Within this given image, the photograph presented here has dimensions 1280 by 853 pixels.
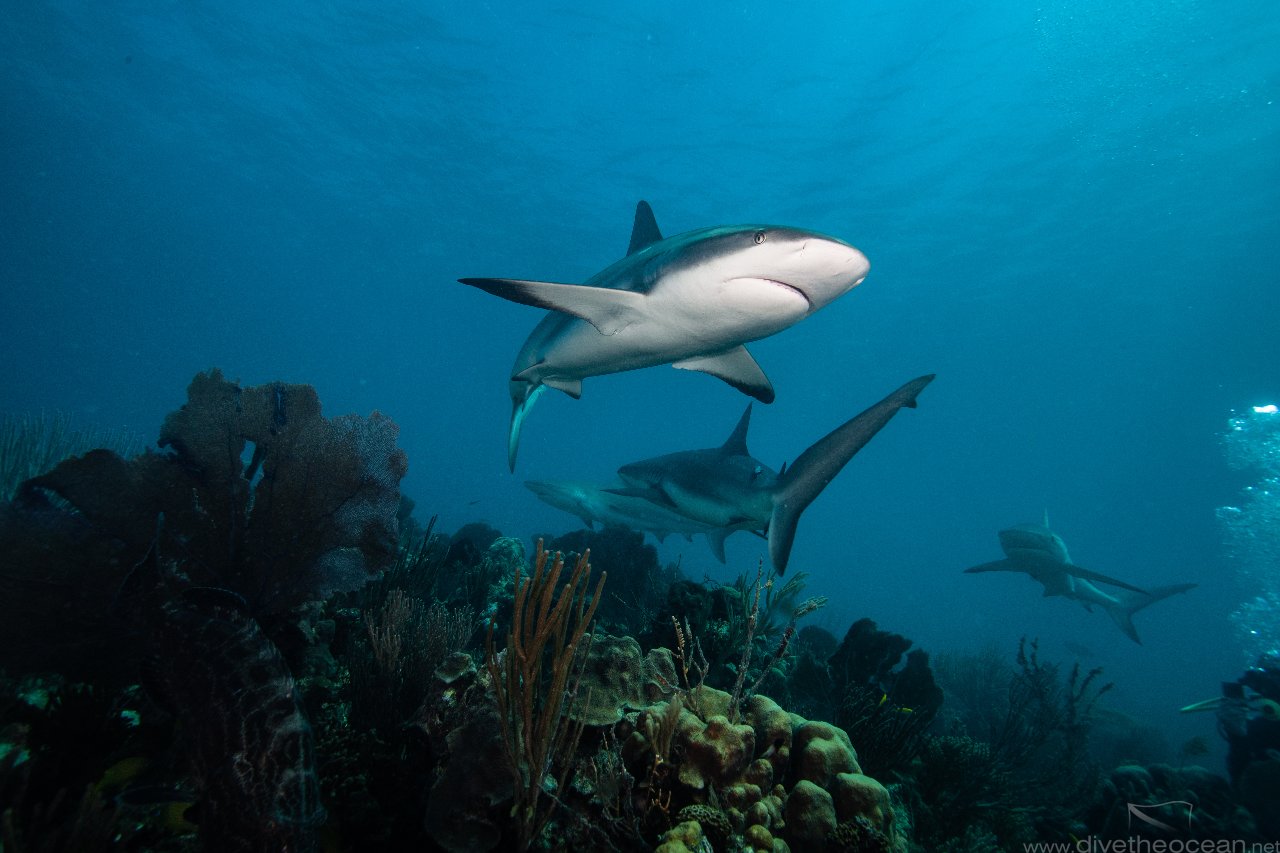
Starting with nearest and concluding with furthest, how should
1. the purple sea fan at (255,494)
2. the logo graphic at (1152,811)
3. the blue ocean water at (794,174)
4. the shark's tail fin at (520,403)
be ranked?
the purple sea fan at (255,494), the logo graphic at (1152,811), the shark's tail fin at (520,403), the blue ocean water at (794,174)

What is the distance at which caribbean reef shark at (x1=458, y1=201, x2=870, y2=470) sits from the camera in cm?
311

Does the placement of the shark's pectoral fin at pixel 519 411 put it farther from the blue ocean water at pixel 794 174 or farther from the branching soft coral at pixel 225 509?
the blue ocean water at pixel 794 174

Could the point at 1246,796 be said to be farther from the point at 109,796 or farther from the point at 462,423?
the point at 462,423

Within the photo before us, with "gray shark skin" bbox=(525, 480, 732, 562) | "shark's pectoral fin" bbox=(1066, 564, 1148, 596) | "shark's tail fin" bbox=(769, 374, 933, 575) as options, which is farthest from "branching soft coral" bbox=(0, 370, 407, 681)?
"shark's pectoral fin" bbox=(1066, 564, 1148, 596)

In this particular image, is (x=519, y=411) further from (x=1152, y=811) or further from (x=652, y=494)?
(x=1152, y=811)

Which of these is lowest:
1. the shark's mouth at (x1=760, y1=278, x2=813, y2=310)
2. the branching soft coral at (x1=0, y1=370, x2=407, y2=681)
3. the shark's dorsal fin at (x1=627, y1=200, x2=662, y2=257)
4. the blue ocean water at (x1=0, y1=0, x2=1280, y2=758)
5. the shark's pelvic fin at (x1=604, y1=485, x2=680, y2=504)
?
the branching soft coral at (x1=0, y1=370, x2=407, y2=681)

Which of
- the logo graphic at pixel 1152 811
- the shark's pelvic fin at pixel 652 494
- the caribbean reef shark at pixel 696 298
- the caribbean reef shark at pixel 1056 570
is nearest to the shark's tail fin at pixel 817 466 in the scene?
the caribbean reef shark at pixel 696 298

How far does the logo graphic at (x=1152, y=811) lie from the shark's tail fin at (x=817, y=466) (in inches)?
167

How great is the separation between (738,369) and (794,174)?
3775 cm

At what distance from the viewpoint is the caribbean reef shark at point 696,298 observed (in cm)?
311

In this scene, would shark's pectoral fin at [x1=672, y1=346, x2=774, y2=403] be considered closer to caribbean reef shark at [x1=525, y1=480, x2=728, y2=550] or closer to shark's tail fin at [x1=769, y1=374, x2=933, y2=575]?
shark's tail fin at [x1=769, y1=374, x2=933, y2=575]

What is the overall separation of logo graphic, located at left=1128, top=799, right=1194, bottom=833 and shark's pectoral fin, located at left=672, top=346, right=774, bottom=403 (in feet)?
17.0

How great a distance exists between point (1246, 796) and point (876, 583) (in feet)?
300

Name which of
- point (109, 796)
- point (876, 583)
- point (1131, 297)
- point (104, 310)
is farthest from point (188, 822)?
point (104, 310)
